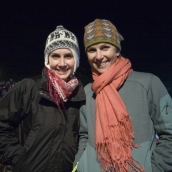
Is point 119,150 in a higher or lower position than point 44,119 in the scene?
lower

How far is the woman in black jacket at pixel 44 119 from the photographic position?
61.0 inches

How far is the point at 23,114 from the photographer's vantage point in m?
1.66

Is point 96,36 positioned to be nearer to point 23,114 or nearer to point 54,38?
point 54,38

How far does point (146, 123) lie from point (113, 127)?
0.21m

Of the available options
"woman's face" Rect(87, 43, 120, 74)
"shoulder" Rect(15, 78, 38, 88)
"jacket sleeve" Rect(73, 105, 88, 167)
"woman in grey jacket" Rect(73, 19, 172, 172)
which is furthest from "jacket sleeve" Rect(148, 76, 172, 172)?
"shoulder" Rect(15, 78, 38, 88)

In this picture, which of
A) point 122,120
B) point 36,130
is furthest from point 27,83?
point 122,120

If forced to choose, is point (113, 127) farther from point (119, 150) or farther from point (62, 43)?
point (62, 43)

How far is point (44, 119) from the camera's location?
1596 millimetres

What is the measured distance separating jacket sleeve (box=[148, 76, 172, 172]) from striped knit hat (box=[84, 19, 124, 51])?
17.2 inches

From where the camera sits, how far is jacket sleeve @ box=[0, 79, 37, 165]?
160cm

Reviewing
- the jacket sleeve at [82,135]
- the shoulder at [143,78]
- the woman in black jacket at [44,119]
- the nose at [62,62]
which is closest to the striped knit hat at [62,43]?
the woman in black jacket at [44,119]

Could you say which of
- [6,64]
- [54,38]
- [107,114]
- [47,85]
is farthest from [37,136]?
[6,64]

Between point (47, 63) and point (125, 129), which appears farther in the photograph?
point (47, 63)

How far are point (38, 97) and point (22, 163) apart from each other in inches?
18.9
